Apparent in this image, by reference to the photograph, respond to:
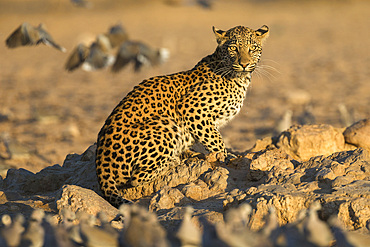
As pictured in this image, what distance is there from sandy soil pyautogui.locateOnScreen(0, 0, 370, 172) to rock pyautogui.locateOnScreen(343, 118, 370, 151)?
51.5 inches

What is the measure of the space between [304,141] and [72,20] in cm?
2735

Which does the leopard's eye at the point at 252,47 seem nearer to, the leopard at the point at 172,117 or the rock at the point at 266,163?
the leopard at the point at 172,117

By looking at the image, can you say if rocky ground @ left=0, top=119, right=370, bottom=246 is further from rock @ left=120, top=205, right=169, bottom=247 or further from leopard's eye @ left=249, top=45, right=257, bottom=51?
leopard's eye @ left=249, top=45, right=257, bottom=51

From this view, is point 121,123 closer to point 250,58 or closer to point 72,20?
point 250,58

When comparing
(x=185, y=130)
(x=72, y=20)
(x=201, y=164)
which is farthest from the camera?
(x=72, y=20)

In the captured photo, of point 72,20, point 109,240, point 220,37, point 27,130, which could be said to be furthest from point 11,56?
point 109,240

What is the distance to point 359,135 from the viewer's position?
6.82 meters

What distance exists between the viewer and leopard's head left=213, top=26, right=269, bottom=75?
→ 662 centimetres

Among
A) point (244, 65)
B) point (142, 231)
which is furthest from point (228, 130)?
point (142, 231)

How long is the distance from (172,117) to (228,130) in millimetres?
5929

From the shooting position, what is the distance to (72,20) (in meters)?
32.4

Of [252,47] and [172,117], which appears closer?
[172,117]

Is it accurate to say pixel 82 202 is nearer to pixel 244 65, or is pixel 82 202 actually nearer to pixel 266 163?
pixel 266 163

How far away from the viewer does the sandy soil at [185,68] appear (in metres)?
12.2
